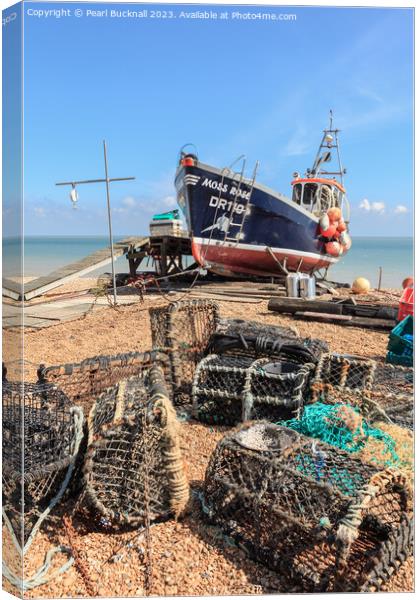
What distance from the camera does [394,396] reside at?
3578mm

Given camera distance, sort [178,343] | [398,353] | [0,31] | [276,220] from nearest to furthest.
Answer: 1. [0,31]
2. [178,343]
3. [398,353]
4. [276,220]

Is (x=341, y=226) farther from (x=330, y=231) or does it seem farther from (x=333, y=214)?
(x=333, y=214)

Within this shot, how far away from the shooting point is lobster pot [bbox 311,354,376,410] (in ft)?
11.8

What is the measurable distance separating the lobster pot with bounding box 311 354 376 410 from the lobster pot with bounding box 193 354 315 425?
0.12m

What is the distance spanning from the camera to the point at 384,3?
2.26 meters

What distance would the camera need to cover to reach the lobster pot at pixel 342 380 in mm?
3598

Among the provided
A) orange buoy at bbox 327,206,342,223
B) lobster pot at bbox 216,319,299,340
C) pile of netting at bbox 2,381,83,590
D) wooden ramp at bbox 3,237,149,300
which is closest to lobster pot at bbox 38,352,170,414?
pile of netting at bbox 2,381,83,590

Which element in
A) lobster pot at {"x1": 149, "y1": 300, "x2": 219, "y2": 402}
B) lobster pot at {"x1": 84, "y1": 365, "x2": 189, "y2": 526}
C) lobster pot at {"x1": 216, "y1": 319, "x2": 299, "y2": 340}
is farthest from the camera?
lobster pot at {"x1": 216, "y1": 319, "x2": 299, "y2": 340}

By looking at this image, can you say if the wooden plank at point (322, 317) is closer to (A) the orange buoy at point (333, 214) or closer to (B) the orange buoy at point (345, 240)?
(A) the orange buoy at point (333, 214)

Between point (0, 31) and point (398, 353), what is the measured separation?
18.3 feet

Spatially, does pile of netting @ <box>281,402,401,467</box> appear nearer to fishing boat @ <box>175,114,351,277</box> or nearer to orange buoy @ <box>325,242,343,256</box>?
fishing boat @ <box>175,114,351,277</box>

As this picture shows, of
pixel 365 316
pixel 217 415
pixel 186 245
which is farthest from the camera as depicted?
pixel 186 245

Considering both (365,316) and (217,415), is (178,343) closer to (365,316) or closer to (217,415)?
(217,415)

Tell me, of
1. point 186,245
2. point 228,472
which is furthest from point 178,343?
point 186,245
